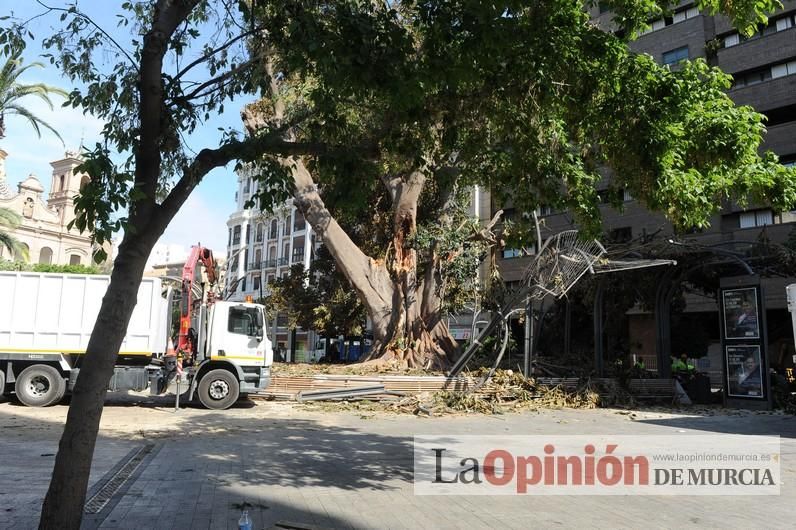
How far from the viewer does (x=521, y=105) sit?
7688mm

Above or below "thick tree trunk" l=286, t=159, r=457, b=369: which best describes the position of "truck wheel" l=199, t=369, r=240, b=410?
below

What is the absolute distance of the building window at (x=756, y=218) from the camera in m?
29.0

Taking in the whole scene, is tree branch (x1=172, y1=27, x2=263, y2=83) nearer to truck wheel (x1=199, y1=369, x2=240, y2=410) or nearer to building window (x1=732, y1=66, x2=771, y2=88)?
truck wheel (x1=199, y1=369, x2=240, y2=410)

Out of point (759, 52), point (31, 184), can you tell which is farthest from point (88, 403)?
point (31, 184)

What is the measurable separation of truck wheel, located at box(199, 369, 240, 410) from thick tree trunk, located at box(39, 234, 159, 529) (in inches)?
452

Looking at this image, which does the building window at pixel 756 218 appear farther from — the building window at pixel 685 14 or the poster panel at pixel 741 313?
the poster panel at pixel 741 313

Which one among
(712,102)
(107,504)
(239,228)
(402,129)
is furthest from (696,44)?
(239,228)

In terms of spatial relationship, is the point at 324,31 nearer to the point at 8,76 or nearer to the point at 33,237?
the point at 8,76

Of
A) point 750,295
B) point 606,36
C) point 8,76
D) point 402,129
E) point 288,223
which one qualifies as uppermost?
point 288,223

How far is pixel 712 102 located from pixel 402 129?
4.10 metres

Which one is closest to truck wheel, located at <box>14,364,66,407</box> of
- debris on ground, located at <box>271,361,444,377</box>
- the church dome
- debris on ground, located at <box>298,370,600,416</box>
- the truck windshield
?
the truck windshield

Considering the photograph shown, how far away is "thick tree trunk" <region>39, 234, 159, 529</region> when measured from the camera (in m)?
4.25

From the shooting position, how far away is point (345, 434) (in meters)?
11.5

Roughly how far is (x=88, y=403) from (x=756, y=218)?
104ft
